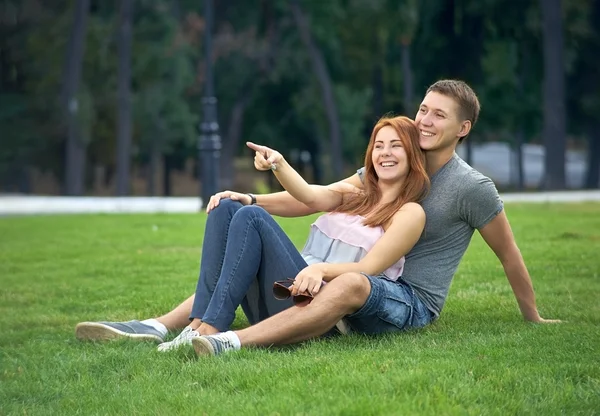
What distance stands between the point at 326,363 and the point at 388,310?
29.1 inches

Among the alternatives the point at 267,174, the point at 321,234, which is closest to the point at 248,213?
the point at 321,234

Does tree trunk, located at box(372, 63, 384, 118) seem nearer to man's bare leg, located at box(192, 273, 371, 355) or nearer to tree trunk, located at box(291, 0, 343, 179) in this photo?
tree trunk, located at box(291, 0, 343, 179)

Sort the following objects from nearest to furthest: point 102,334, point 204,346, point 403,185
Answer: point 204,346, point 403,185, point 102,334

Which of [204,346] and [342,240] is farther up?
[342,240]

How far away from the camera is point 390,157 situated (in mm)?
6152

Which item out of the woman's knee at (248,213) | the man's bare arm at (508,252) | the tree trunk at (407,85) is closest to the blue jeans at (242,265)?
the woman's knee at (248,213)

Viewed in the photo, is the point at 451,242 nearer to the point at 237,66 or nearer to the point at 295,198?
the point at 295,198

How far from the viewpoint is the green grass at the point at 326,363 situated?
4793 mm

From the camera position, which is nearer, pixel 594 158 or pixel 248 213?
pixel 248 213

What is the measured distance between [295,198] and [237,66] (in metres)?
38.3

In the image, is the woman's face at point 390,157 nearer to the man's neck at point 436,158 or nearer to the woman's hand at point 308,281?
the man's neck at point 436,158

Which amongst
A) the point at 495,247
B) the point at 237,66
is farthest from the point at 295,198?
the point at 237,66

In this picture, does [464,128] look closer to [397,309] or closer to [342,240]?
[342,240]

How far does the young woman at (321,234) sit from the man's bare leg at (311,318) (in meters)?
0.13
